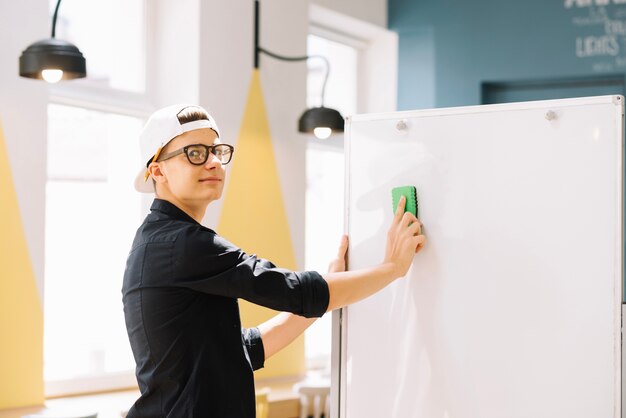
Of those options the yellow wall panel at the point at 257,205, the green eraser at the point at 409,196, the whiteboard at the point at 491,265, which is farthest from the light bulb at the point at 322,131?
the green eraser at the point at 409,196

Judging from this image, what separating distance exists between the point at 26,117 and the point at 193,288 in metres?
1.70

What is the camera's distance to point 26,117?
316 cm

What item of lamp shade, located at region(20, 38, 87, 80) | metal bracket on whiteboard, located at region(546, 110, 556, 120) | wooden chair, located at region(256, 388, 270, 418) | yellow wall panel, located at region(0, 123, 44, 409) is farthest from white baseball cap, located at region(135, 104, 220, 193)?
wooden chair, located at region(256, 388, 270, 418)

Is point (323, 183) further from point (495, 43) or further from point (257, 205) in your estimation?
point (495, 43)

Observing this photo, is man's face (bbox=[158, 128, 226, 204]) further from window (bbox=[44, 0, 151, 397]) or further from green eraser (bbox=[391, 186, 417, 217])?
window (bbox=[44, 0, 151, 397])

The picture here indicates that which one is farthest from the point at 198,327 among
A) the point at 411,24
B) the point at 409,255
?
the point at 411,24

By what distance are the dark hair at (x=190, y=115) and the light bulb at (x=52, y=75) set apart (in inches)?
40.9

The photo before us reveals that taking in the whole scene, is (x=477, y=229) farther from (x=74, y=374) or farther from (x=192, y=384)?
(x=74, y=374)

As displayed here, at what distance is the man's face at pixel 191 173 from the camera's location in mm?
1817

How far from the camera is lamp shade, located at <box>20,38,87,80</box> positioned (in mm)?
2697

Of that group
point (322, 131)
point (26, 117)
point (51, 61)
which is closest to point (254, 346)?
point (51, 61)

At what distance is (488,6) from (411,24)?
459mm

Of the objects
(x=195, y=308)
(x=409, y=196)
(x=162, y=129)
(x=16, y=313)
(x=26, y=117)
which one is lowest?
(x=16, y=313)

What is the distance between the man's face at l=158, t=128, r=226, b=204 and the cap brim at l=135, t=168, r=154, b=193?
0.10m
